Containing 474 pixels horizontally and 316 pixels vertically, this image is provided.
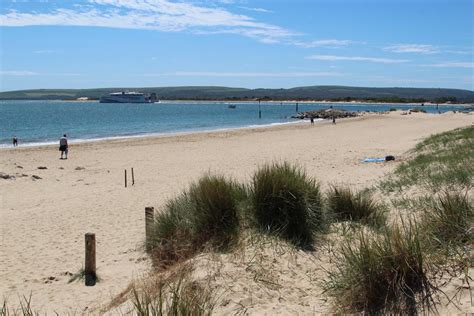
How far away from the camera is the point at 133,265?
7059 mm

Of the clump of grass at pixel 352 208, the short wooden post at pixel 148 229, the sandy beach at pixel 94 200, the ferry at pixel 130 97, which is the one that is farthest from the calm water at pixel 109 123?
the ferry at pixel 130 97

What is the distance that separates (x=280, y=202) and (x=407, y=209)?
7.54ft

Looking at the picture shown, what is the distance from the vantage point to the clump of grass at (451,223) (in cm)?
470

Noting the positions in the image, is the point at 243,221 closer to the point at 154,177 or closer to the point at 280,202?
the point at 280,202

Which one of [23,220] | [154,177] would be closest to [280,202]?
[23,220]

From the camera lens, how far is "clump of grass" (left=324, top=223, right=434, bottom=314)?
393 cm

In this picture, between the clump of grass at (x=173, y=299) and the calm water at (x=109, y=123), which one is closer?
the clump of grass at (x=173, y=299)

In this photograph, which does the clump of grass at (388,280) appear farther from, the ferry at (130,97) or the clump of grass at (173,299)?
the ferry at (130,97)

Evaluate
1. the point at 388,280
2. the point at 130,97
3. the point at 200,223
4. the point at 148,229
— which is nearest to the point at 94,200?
the point at 148,229

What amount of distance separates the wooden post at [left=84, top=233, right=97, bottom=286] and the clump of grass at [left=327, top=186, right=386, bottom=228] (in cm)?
329

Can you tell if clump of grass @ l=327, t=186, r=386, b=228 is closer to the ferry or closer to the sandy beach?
the sandy beach

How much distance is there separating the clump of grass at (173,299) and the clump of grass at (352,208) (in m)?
2.88

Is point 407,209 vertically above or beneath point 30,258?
above

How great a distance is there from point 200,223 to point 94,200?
7.44 metres
